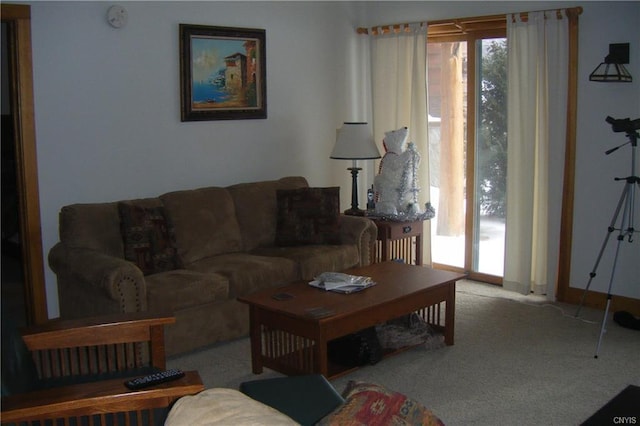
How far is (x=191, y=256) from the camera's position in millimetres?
4730

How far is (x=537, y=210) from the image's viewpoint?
17.5 ft

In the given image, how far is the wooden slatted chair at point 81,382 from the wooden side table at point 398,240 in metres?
2.54

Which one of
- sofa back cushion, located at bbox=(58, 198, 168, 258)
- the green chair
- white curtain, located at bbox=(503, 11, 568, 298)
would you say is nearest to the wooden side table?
white curtain, located at bbox=(503, 11, 568, 298)

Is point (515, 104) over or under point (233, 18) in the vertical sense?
under

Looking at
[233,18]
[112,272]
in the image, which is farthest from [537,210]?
[112,272]

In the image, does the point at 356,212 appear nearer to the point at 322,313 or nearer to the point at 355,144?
the point at 355,144

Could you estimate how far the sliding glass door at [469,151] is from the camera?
567cm

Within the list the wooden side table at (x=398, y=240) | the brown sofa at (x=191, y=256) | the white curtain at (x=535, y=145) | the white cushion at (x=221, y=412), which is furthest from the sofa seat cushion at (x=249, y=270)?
the white cushion at (x=221, y=412)

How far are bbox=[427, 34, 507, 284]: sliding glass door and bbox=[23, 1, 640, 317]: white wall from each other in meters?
0.38

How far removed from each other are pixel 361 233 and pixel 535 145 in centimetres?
145

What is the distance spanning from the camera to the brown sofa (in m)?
4.03

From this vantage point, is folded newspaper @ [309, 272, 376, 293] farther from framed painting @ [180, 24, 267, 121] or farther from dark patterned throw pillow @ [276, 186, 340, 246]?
framed painting @ [180, 24, 267, 121]

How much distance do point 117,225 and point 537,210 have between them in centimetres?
304

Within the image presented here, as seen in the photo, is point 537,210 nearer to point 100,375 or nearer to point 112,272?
point 112,272
